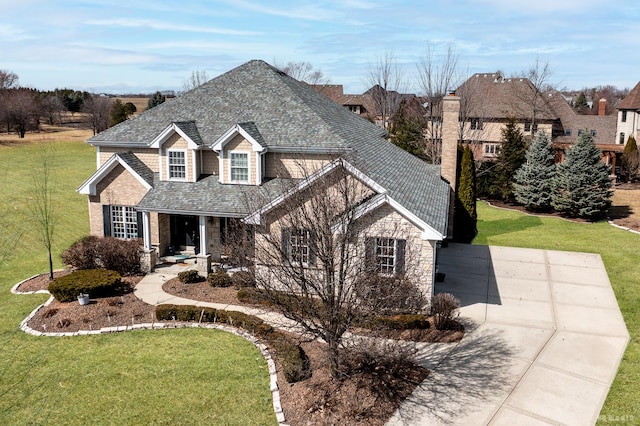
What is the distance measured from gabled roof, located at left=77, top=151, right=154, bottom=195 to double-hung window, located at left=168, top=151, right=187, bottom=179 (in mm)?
1174

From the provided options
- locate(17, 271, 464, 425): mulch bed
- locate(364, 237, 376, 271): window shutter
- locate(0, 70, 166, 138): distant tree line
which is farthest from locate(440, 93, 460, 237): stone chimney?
locate(0, 70, 166, 138): distant tree line

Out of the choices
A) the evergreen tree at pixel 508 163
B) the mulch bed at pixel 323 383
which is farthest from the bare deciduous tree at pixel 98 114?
the mulch bed at pixel 323 383

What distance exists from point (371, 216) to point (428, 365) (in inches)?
242

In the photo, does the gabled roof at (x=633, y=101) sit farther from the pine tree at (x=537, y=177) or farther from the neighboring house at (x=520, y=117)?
the pine tree at (x=537, y=177)

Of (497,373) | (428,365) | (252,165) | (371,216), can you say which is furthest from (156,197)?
(497,373)

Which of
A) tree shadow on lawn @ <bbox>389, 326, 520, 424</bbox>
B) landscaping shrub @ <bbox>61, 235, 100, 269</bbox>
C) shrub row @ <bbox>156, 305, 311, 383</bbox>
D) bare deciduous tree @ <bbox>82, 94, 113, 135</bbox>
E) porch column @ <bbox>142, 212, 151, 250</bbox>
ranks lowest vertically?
tree shadow on lawn @ <bbox>389, 326, 520, 424</bbox>

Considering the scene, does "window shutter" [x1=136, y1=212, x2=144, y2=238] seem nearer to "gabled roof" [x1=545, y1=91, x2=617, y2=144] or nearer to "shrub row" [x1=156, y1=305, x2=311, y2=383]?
"shrub row" [x1=156, y1=305, x2=311, y2=383]

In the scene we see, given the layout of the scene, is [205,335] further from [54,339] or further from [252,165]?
[252,165]

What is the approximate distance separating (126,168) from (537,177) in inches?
1139

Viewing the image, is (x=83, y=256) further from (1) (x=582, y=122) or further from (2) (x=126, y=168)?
(1) (x=582, y=122)

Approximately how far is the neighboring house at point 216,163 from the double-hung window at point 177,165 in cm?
5

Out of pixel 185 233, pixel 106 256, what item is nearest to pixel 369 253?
pixel 106 256

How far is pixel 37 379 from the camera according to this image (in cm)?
1450

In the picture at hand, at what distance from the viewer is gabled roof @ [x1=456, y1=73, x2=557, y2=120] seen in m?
56.8
